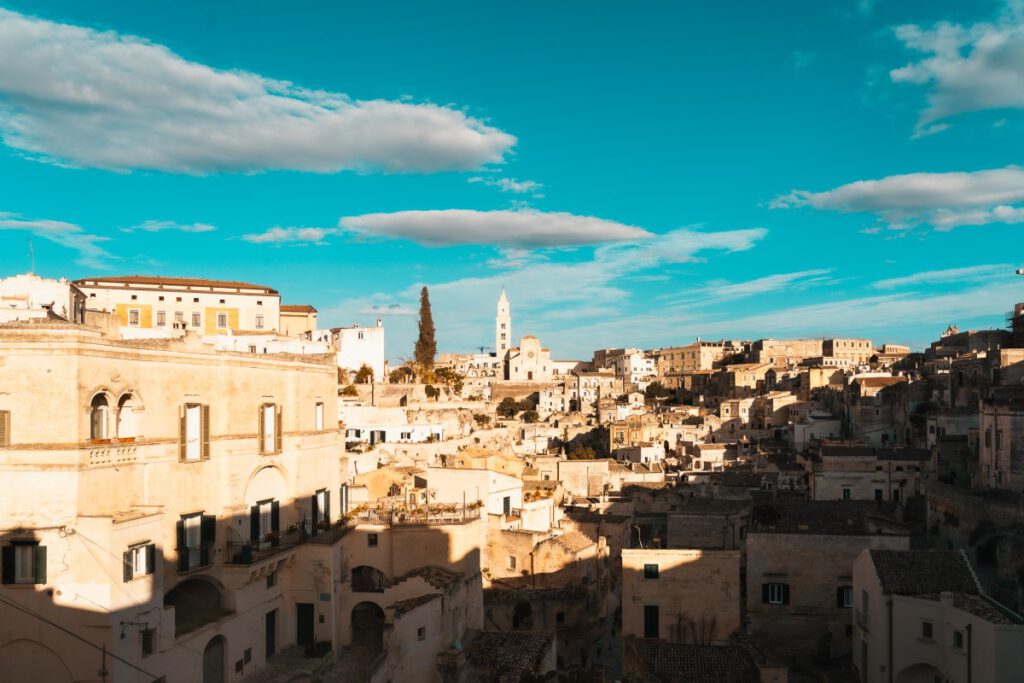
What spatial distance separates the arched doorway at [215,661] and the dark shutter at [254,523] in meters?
2.45

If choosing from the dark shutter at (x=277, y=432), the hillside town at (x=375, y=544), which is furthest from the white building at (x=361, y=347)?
the dark shutter at (x=277, y=432)

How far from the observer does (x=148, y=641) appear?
14.7m

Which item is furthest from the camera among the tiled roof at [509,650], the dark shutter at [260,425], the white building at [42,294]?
the white building at [42,294]

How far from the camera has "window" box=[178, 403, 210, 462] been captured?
55.7ft

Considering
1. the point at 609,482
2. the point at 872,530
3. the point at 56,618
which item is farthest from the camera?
the point at 609,482

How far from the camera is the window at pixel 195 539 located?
1680 cm

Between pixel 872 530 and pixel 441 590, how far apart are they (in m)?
13.2

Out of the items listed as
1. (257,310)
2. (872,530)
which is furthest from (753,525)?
(257,310)

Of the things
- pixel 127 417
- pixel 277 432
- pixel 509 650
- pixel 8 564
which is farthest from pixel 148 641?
pixel 509 650

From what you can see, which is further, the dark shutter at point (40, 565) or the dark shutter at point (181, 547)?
the dark shutter at point (181, 547)

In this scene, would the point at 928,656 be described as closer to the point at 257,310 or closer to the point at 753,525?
the point at 753,525

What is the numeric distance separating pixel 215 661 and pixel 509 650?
264 inches

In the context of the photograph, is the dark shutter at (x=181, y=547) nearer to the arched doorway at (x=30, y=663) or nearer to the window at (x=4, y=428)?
the arched doorway at (x=30, y=663)

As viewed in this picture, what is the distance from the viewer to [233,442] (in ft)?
60.5
